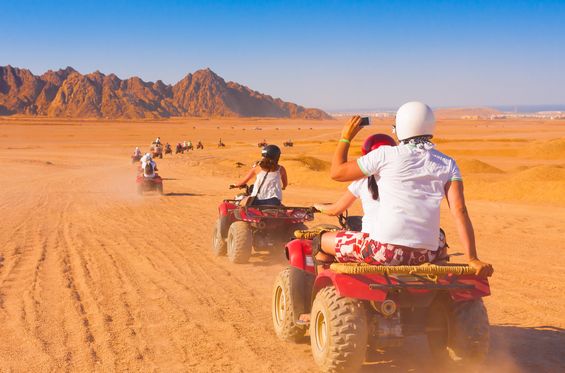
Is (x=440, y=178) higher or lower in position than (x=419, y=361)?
higher

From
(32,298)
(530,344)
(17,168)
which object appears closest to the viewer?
(530,344)

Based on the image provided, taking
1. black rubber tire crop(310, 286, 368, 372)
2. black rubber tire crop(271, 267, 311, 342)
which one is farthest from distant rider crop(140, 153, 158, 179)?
black rubber tire crop(310, 286, 368, 372)

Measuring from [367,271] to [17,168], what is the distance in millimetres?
35576

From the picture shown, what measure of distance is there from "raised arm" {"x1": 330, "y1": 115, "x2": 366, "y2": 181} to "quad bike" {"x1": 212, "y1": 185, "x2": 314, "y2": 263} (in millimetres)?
4587

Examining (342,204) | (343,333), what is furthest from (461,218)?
(343,333)

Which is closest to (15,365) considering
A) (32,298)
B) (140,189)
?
(32,298)

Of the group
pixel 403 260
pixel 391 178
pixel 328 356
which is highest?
pixel 391 178

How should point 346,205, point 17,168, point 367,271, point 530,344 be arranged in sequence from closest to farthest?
point 367,271 → point 346,205 → point 530,344 → point 17,168

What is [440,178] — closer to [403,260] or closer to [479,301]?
[403,260]

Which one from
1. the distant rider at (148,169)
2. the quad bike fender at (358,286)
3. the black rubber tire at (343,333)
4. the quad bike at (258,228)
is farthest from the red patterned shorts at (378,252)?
the distant rider at (148,169)

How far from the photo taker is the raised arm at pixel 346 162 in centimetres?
450

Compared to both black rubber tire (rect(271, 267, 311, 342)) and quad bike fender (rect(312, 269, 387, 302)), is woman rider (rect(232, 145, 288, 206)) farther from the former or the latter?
quad bike fender (rect(312, 269, 387, 302))

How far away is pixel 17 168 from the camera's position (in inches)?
1428

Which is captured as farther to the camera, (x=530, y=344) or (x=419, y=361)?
(x=530, y=344)
